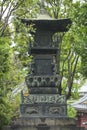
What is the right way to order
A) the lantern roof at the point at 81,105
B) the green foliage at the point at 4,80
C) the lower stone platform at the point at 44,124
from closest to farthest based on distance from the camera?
the lower stone platform at the point at 44,124, the green foliage at the point at 4,80, the lantern roof at the point at 81,105

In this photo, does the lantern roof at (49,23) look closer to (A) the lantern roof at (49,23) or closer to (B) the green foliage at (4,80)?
(A) the lantern roof at (49,23)

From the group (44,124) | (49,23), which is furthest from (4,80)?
(44,124)

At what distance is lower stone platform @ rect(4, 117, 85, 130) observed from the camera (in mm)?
17836

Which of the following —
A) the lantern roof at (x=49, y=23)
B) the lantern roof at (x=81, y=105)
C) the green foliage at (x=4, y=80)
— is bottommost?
the lantern roof at (x=81, y=105)

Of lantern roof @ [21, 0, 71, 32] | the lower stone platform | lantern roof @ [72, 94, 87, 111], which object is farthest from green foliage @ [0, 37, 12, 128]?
lantern roof @ [72, 94, 87, 111]

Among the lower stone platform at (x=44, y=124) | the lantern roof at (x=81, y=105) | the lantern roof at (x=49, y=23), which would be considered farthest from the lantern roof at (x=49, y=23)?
the lantern roof at (x=81, y=105)

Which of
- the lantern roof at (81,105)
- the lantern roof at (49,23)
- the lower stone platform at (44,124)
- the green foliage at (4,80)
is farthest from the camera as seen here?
the lantern roof at (81,105)

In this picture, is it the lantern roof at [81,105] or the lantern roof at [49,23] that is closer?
the lantern roof at [49,23]

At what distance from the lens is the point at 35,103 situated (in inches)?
723

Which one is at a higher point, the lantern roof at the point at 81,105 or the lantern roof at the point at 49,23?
the lantern roof at the point at 49,23

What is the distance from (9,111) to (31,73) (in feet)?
29.9

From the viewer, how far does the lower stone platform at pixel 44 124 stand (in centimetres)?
1784

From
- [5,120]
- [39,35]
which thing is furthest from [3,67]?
[39,35]

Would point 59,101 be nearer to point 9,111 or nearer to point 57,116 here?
point 57,116
